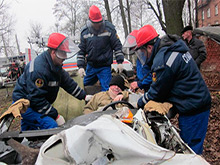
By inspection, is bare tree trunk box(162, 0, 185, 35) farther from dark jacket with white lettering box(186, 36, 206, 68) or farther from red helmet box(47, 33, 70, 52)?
red helmet box(47, 33, 70, 52)

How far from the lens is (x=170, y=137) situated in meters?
1.86

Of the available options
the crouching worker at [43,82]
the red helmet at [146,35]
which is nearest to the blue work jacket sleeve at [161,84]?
the red helmet at [146,35]

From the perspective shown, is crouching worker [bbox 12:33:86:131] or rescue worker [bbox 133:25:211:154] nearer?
rescue worker [bbox 133:25:211:154]

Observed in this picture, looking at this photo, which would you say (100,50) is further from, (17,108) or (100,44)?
(17,108)

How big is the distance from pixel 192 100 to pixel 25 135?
1.94 metres

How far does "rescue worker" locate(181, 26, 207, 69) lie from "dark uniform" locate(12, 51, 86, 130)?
12.7 ft

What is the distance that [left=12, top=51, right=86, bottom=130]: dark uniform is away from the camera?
2.57 m

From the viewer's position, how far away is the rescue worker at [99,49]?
427 cm

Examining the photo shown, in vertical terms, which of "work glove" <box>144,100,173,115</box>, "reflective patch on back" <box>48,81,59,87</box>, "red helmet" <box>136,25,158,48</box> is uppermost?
"red helmet" <box>136,25,158,48</box>

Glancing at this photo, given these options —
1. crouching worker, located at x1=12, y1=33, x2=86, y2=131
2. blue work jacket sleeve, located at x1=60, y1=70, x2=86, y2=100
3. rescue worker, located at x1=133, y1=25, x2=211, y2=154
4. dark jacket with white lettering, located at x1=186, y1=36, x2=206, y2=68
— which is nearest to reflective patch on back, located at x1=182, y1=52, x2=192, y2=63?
rescue worker, located at x1=133, y1=25, x2=211, y2=154

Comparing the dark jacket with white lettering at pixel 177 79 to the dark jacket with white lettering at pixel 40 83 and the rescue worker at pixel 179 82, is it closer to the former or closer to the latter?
the rescue worker at pixel 179 82

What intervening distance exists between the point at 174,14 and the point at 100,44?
2685mm

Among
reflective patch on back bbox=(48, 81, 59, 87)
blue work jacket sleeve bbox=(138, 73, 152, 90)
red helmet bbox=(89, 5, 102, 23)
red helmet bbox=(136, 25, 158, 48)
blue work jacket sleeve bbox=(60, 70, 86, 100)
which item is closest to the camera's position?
red helmet bbox=(136, 25, 158, 48)

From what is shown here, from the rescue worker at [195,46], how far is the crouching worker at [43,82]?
364 cm
